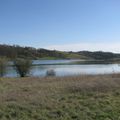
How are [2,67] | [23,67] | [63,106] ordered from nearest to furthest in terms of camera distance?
1. [63,106]
2. [2,67]
3. [23,67]

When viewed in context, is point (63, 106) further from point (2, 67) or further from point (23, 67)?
point (23, 67)

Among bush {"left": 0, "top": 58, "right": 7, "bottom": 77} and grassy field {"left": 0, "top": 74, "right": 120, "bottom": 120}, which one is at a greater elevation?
bush {"left": 0, "top": 58, "right": 7, "bottom": 77}

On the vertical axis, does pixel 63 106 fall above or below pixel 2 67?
below

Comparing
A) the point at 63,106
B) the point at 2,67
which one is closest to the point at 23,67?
the point at 2,67

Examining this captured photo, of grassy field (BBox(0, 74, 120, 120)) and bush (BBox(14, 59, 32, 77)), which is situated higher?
bush (BBox(14, 59, 32, 77))

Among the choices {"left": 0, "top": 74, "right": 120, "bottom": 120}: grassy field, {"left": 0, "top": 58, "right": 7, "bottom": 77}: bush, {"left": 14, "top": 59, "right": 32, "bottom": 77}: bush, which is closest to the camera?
{"left": 0, "top": 74, "right": 120, "bottom": 120}: grassy field

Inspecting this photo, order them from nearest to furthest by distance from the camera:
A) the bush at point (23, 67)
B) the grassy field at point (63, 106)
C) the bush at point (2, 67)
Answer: the grassy field at point (63, 106) → the bush at point (2, 67) → the bush at point (23, 67)

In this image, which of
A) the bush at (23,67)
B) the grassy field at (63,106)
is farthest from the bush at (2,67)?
the grassy field at (63,106)

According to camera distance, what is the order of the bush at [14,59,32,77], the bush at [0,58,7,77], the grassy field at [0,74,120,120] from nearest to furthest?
the grassy field at [0,74,120,120], the bush at [0,58,7,77], the bush at [14,59,32,77]

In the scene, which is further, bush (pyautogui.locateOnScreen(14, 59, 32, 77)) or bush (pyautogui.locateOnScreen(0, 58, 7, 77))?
bush (pyautogui.locateOnScreen(14, 59, 32, 77))

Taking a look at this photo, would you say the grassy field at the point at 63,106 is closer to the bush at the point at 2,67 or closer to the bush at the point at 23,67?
the bush at the point at 2,67

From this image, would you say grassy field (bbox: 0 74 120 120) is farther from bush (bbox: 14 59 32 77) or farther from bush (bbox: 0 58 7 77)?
bush (bbox: 14 59 32 77)

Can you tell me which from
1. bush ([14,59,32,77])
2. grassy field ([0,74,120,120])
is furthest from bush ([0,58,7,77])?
grassy field ([0,74,120,120])

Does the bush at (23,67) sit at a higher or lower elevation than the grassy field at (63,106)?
higher
